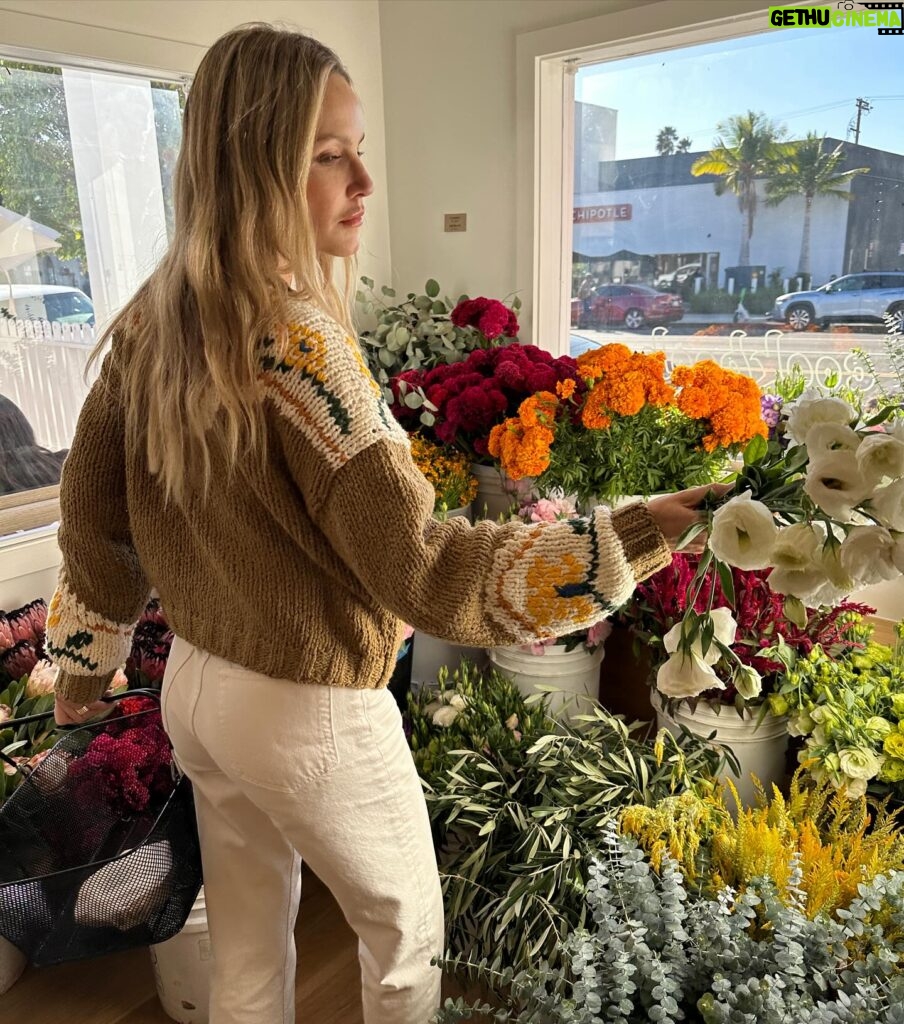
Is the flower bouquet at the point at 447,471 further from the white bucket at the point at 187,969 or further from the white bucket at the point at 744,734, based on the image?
the white bucket at the point at 187,969

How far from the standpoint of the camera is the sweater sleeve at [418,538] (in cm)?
85

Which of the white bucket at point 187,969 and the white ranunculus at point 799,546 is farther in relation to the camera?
the white bucket at point 187,969

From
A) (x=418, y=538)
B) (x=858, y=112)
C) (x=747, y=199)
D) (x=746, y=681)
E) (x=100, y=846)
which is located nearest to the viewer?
(x=418, y=538)

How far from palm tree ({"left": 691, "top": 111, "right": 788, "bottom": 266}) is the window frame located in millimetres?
213

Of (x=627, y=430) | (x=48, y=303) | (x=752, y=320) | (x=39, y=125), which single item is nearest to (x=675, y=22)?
(x=752, y=320)

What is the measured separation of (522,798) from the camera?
166 centimetres

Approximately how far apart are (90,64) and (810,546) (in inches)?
86.3

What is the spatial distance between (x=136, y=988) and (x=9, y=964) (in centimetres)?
26

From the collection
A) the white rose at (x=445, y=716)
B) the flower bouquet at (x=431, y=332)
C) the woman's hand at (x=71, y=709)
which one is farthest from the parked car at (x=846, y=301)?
the woman's hand at (x=71, y=709)

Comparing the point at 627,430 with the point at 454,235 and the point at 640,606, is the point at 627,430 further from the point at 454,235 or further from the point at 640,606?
the point at 454,235

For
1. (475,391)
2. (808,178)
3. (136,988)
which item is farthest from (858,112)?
(136,988)

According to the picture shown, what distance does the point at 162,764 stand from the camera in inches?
59.5

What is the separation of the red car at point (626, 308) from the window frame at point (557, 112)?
0.20 ft

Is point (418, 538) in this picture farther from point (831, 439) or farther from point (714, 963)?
point (714, 963)
